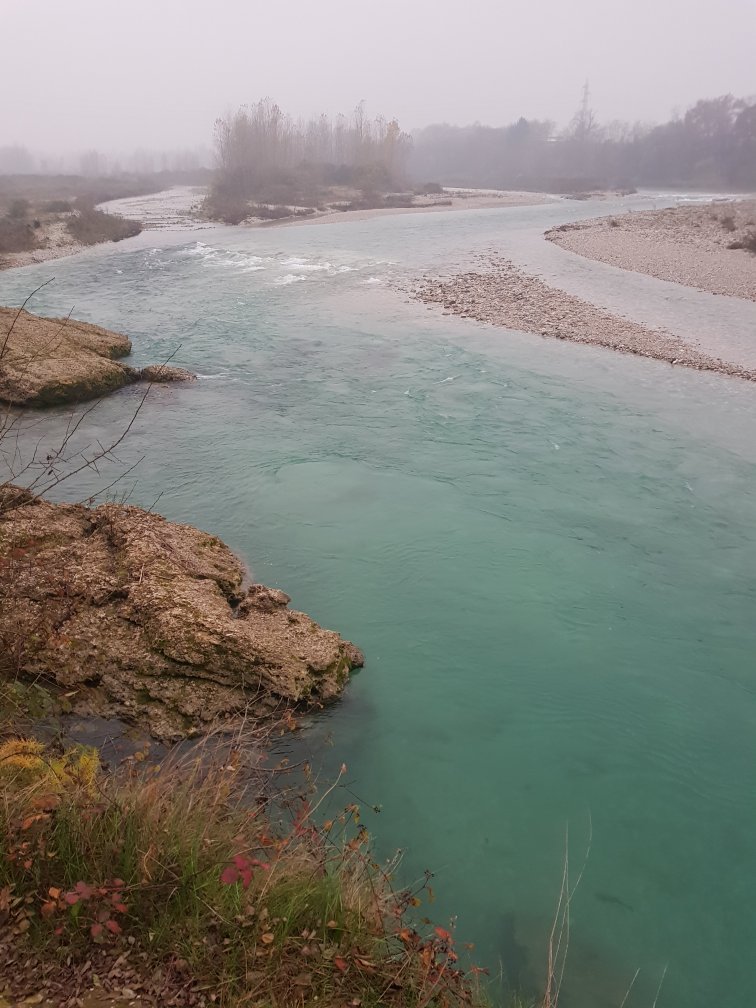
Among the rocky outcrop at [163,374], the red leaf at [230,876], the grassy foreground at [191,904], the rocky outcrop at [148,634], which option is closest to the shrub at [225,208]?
the rocky outcrop at [163,374]

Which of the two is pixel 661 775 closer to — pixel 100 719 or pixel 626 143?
pixel 100 719

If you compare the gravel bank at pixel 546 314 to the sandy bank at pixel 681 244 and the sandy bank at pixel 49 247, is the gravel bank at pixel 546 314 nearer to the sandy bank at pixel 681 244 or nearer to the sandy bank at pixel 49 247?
the sandy bank at pixel 681 244

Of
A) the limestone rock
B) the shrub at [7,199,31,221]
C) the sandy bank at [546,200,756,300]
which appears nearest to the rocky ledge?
the limestone rock

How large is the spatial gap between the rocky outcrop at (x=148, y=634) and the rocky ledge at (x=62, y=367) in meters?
5.89

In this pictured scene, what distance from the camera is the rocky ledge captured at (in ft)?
35.5

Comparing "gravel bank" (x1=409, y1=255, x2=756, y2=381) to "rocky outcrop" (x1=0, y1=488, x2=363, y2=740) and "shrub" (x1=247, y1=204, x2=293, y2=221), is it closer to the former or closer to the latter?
"rocky outcrop" (x1=0, y1=488, x2=363, y2=740)

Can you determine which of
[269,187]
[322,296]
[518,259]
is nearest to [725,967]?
[322,296]

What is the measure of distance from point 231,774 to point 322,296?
1775cm

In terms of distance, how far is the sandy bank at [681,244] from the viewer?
21766 millimetres

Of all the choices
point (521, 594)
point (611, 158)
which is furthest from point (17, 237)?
point (611, 158)

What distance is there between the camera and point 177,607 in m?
5.17

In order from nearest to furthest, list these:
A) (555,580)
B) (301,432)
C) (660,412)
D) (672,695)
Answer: (672,695) → (555,580) → (301,432) → (660,412)

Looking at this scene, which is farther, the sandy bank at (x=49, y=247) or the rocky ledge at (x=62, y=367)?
the sandy bank at (x=49, y=247)

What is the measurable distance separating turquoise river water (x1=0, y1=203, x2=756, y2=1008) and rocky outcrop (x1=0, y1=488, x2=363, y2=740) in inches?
19.2
